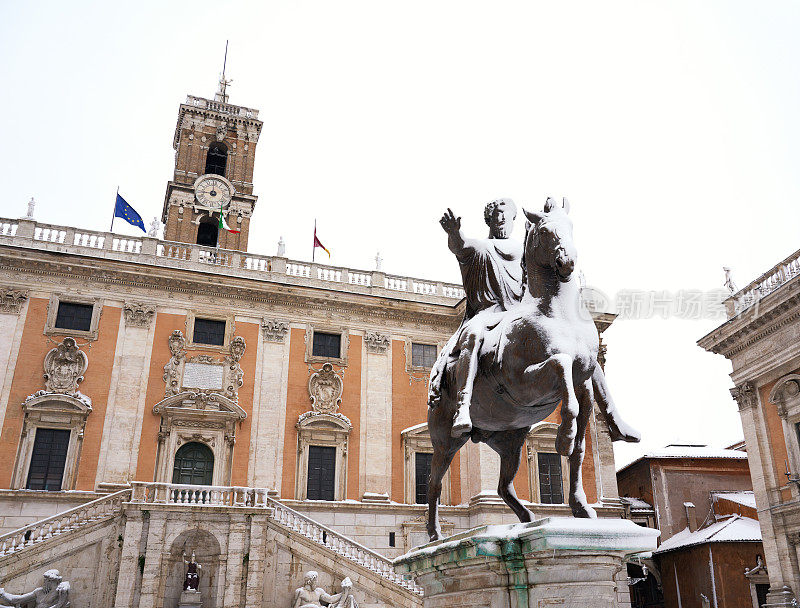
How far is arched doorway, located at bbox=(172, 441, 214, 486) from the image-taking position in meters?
24.1

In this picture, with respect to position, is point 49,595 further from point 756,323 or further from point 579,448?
point 756,323

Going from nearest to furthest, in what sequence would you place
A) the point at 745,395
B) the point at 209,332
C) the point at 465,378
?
the point at 465,378 → the point at 745,395 → the point at 209,332

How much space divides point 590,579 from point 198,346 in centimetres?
2278

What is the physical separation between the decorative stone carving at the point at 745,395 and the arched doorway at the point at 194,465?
19.3 m

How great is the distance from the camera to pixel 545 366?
5078mm

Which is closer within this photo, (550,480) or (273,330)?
(273,330)

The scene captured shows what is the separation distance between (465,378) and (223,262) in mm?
23480

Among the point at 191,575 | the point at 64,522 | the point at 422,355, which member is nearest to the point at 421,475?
the point at 422,355

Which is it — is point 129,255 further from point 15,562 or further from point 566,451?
point 566,451

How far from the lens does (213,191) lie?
34906mm

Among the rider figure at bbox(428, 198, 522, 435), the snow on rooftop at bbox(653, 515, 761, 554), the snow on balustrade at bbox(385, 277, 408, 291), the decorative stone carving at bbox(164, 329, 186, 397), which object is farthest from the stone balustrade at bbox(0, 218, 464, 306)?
the rider figure at bbox(428, 198, 522, 435)

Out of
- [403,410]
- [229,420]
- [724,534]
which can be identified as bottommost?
[724,534]

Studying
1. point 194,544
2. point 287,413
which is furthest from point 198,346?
point 194,544

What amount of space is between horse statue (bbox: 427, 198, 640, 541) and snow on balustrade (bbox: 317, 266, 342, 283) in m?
22.6
